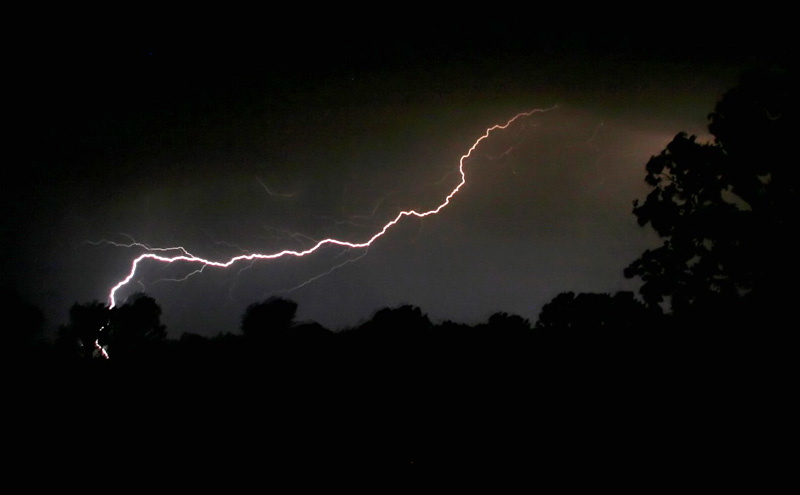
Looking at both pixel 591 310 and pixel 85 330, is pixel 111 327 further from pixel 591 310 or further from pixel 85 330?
pixel 591 310

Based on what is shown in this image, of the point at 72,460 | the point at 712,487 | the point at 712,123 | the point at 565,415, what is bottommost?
the point at 712,487

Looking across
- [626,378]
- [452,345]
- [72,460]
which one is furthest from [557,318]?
[72,460]

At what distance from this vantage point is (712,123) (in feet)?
26.3

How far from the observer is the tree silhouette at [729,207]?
23.5 feet

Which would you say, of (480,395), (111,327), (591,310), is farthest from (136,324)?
(480,395)

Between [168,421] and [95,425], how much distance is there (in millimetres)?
597

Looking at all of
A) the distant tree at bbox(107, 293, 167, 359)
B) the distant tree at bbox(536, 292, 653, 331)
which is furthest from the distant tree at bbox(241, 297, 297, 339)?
the distant tree at bbox(536, 292, 653, 331)

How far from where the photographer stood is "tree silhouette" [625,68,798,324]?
716 cm

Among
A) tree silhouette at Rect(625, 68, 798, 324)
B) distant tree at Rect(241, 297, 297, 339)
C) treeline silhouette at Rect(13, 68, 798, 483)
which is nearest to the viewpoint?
treeline silhouette at Rect(13, 68, 798, 483)

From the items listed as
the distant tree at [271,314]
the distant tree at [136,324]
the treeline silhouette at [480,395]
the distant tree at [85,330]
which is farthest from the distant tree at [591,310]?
the distant tree at [85,330]

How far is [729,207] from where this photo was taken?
7766 mm

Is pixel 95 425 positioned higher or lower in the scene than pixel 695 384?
higher

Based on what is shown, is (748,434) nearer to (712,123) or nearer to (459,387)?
(459,387)

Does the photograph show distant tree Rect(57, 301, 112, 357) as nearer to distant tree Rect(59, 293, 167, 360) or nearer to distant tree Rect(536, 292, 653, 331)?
distant tree Rect(59, 293, 167, 360)
